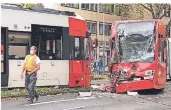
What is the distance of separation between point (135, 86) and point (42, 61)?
3767mm

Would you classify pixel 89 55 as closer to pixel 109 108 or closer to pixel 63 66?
pixel 63 66


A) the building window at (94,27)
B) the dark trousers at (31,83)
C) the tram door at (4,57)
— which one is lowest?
the dark trousers at (31,83)

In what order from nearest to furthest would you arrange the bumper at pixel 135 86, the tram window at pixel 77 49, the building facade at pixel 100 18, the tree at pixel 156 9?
the bumper at pixel 135 86 → the tram window at pixel 77 49 → the tree at pixel 156 9 → the building facade at pixel 100 18

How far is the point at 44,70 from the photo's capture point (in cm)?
1978

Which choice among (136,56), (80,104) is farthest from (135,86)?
(80,104)

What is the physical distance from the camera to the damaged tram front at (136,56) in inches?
772

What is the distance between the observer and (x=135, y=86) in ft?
64.4

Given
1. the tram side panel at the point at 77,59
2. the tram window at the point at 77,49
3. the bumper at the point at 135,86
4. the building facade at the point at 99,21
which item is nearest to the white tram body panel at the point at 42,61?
the tram side panel at the point at 77,59

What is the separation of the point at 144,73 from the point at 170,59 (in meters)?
13.5

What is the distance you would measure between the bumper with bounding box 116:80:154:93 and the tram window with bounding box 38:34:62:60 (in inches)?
109

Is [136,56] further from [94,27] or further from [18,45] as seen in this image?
[94,27]

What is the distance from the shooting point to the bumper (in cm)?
1950

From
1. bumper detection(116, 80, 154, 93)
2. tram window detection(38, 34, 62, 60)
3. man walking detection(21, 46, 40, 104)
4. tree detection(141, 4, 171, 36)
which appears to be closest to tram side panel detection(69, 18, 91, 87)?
tram window detection(38, 34, 62, 60)

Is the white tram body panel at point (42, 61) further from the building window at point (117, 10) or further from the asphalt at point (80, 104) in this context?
the building window at point (117, 10)
